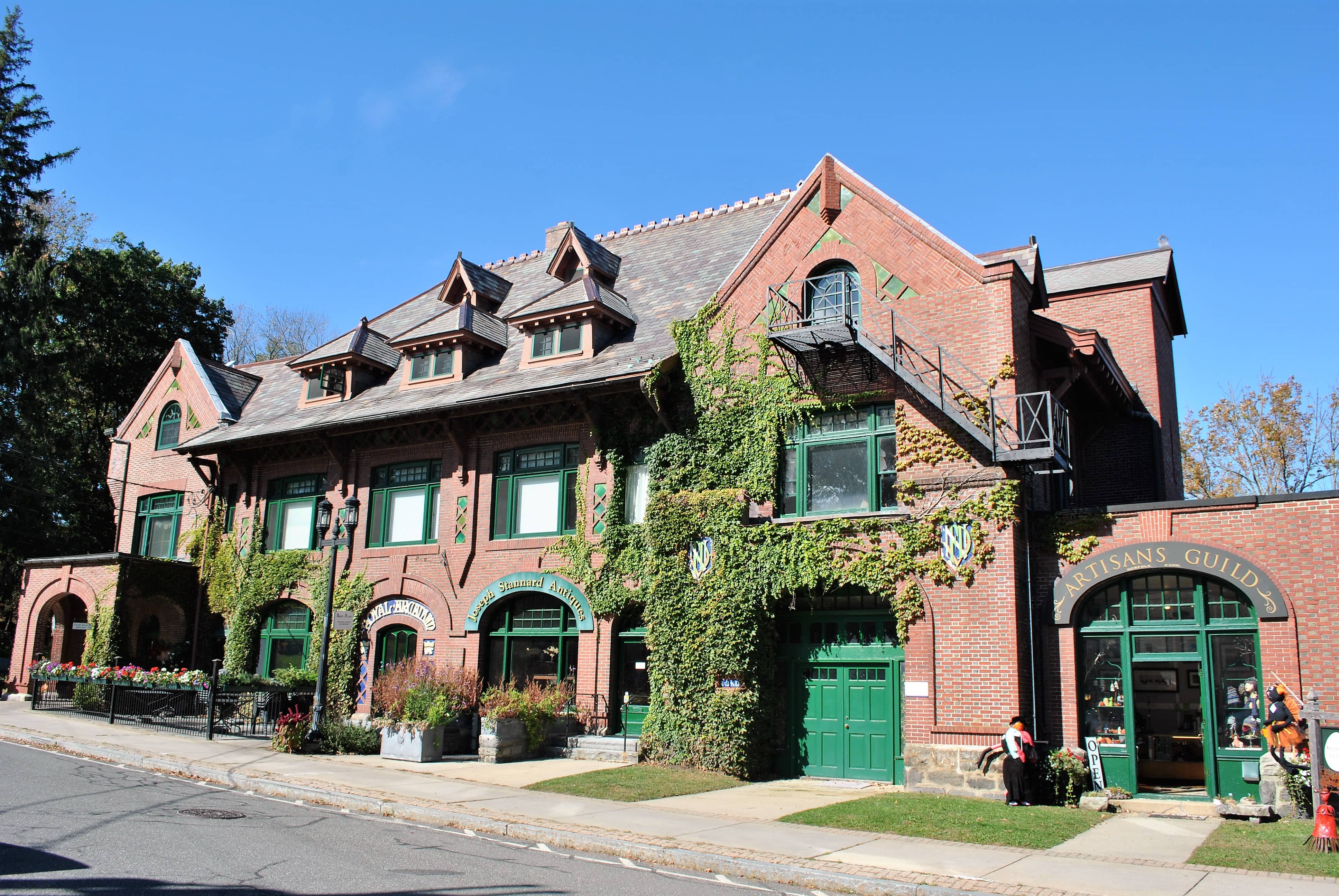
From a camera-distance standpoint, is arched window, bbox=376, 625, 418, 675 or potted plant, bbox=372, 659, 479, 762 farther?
arched window, bbox=376, 625, 418, 675

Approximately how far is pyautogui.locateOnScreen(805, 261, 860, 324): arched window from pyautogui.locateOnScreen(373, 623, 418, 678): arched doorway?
11518 millimetres

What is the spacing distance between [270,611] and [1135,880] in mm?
21822

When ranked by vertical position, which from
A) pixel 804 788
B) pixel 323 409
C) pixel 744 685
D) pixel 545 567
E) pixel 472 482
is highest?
pixel 323 409

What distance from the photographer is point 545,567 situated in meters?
21.3

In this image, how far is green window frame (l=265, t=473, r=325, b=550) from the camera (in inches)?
1016

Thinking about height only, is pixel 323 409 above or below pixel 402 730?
above

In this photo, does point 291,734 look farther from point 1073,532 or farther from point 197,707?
point 1073,532

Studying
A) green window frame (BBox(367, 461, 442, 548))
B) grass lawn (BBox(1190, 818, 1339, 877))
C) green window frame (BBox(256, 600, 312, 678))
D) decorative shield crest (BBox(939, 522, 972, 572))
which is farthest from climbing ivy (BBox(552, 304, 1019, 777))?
green window frame (BBox(256, 600, 312, 678))

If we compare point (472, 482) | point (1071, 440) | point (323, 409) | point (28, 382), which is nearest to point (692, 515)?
point (472, 482)

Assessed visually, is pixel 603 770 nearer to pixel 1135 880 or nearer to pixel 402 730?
pixel 402 730

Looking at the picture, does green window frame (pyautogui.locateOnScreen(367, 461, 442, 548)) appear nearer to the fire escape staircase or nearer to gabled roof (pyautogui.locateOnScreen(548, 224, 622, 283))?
gabled roof (pyautogui.locateOnScreen(548, 224, 622, 283))

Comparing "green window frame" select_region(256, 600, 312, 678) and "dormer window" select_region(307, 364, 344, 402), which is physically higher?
"dormer window" select_region(307, 364, 344, 402)

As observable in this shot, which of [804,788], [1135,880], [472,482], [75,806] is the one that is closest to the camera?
[1135,880]

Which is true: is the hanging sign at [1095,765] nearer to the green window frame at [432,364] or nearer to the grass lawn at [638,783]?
the grass lawn at [638,783]
